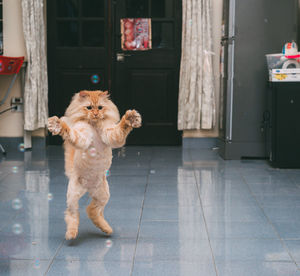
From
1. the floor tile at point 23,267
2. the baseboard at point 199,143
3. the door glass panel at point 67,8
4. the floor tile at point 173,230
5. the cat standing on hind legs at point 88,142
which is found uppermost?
the door glass panel at point 67,8

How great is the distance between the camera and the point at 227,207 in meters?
3.60

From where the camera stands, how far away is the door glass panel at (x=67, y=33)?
21.1ft

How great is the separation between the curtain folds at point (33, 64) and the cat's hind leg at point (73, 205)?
349 cm

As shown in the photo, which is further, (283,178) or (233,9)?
(233,9)

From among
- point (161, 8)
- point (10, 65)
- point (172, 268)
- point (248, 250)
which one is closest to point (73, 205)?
point (172, 268)

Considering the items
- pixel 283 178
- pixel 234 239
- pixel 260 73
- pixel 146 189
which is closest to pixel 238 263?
pixel 234 239

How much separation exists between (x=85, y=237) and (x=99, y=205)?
23cm

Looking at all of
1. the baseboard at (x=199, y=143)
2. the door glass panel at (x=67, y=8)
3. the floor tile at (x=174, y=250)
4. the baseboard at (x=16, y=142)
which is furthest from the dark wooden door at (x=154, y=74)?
the floor tile at (x=174, y=250)

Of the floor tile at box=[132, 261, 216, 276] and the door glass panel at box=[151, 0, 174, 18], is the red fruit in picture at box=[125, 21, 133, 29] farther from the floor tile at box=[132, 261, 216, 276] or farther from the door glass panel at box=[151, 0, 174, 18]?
the floor tile at box=[132, 261, 216, 276]

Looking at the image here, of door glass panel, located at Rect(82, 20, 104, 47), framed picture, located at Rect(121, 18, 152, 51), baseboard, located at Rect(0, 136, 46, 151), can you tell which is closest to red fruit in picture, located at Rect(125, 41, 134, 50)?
framed picture, located at Rect(121, 18, 152, 51)

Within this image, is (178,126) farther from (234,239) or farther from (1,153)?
(234,239)

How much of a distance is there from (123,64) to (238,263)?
169 inches

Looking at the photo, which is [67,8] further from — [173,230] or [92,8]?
[173,230]

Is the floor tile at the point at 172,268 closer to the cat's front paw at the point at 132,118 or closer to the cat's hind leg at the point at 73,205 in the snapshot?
the cat's hind leg at the point at 73,205
